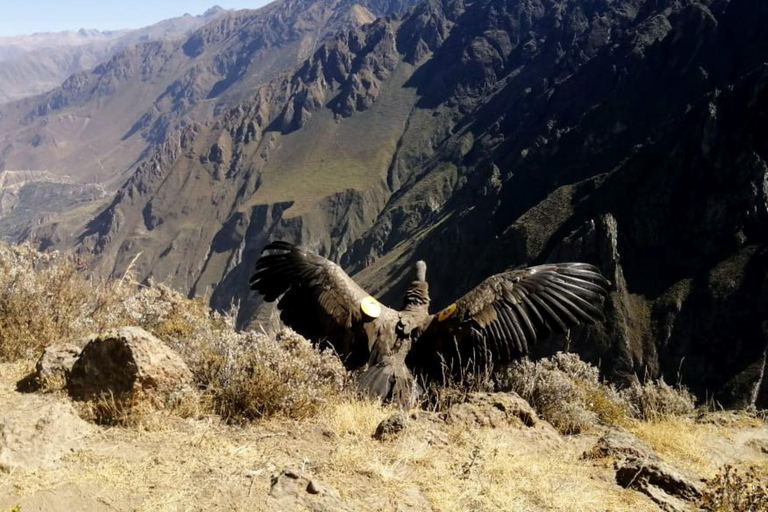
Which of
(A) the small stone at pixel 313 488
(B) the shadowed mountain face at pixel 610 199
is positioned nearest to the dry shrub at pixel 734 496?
(A) the small stone at pixel 313 488

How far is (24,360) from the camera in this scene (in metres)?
5.82

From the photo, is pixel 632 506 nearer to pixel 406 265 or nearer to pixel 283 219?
pixel 406 265

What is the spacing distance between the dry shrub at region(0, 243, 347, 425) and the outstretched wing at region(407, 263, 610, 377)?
1.14m

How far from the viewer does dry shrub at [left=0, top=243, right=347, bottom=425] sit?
4879 mm

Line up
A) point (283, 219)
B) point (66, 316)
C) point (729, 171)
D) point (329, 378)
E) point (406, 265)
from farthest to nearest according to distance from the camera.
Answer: point (283, 219) < point (406, 265) < point (729, 171) < point (66, 316) < point (329, 378)

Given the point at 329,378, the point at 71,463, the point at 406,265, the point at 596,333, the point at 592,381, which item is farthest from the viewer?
the point at 406,265

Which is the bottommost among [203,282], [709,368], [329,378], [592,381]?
[203,282]

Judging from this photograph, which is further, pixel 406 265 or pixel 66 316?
pixel 406 265

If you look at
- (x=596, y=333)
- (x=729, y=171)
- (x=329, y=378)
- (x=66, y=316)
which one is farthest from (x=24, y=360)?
(x=729, y=171)

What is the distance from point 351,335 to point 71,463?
2.58m

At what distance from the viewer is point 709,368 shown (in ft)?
197

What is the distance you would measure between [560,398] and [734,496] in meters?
2.34

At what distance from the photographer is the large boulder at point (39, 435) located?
381 cm

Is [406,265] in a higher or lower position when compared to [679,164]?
lower
